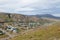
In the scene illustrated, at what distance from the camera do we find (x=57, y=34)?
18875 mm

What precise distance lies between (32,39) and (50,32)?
9.07ft

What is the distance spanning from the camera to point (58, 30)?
2039 cm

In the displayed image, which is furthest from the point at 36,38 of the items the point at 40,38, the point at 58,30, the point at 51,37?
the point at 58,30

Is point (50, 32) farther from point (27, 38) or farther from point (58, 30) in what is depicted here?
point (27, 38)

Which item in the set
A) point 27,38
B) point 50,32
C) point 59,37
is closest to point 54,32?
point 50,32

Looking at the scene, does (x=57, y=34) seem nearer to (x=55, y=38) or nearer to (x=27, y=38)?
(x=55, y=38)

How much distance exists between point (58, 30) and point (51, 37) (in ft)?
8.55

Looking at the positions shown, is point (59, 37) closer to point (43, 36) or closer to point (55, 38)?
point (55, 38)

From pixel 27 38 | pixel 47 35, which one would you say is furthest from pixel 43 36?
pixel 27 38

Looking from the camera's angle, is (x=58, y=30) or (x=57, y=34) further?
(x=58, y=30)

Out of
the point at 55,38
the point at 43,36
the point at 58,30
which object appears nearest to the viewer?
the point at 55,38

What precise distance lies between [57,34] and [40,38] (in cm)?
212

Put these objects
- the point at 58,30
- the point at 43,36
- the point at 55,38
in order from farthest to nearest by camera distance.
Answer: the point at 58,30 → the point at 43,36 → the point at 55,38

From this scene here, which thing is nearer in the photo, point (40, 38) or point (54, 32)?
point (40, 38)
